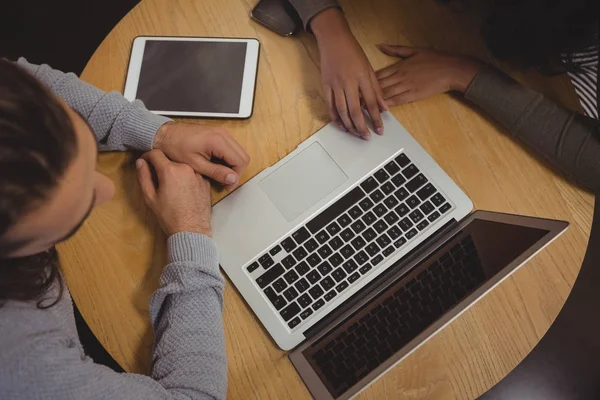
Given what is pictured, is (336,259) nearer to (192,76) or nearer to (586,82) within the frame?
(192,76)

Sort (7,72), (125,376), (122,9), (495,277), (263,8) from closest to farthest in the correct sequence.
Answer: (7,72), (125,376), (495,277), (263,8), (122,9)

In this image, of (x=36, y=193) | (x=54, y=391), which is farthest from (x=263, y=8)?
(x=54, y=391)

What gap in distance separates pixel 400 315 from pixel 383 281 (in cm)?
8

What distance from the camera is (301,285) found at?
0.74 metres

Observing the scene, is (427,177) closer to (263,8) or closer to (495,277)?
(495,277)

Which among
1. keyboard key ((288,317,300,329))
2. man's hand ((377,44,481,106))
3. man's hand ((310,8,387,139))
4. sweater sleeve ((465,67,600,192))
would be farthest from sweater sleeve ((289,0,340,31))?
keyboard key ((288,317,300,329))

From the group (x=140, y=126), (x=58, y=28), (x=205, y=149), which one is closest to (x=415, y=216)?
(x=205, y=149)

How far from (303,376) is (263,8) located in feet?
1.93

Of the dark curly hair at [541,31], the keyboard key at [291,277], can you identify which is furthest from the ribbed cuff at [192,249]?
the dark curly hair at [541,31]

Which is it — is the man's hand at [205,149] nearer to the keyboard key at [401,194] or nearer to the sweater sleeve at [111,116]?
the sweater sleeve at [111,116]

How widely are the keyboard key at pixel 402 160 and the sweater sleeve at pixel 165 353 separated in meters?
0.30

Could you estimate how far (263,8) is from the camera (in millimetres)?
862

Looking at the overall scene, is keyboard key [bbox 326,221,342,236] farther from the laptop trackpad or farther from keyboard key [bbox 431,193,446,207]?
keyboard key [bbox 431,193,446,207]

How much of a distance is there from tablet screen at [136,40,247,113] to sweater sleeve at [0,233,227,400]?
22 cm
